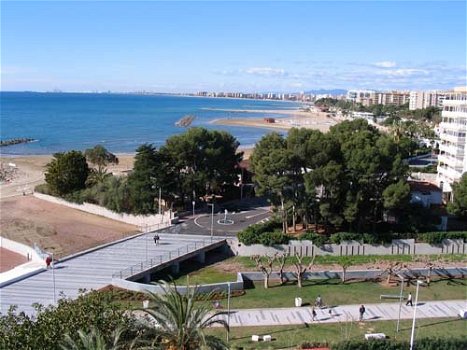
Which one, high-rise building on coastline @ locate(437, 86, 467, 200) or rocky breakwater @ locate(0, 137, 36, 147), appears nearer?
high-rise building on coastline @ locate(437, 86, 467, 200)

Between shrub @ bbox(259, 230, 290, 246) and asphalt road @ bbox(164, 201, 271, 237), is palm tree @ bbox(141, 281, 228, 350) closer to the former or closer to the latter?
shrub @ bbox(259, 230, 290, 246)

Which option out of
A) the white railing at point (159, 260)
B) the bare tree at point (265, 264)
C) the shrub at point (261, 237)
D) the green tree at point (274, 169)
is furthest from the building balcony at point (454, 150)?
the white railing at point (159, 260)

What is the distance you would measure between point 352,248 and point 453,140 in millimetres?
26543

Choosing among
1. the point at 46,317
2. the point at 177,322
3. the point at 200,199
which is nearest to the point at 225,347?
the point at 177,322

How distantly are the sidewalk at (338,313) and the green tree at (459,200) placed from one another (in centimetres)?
1250

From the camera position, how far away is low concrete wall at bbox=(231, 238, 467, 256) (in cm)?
3978

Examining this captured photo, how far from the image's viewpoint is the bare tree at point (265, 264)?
3414 centimetres

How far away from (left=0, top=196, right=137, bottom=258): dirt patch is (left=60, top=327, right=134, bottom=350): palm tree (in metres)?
24.2

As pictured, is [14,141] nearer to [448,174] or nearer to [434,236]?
[448,174]

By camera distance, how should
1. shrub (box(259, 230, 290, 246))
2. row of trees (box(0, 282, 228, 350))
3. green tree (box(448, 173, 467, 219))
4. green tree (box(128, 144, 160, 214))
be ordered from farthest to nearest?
1. green tree (box(128, 144, 160, 214))
2. green tree (box(448, 173, 467, 219))
3. shrub (box(259, 230, 290, 246))
4. row of trees (box(0, 282, 228, 350))

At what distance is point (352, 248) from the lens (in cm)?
4034

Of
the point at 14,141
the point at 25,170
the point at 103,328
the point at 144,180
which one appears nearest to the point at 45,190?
the point at 144,180

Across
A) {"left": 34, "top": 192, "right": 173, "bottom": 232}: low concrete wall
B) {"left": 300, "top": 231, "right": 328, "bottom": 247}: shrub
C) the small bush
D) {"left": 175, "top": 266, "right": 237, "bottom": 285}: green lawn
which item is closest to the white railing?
{"left": 175, "top": 266, "right": 237, "bottom": 285}: green lawn

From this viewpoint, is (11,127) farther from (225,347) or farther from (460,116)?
(225,347)
